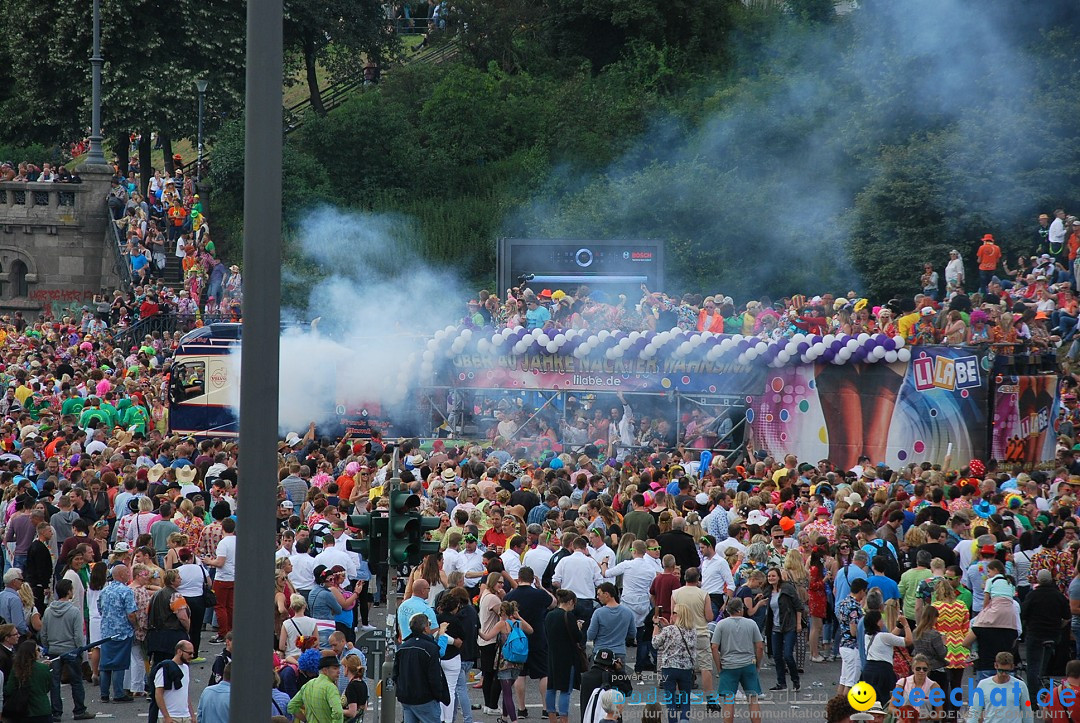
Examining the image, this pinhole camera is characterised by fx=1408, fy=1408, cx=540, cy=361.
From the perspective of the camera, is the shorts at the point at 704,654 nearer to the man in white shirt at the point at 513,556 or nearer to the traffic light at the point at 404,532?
the man in white shirt at the point at 513,556

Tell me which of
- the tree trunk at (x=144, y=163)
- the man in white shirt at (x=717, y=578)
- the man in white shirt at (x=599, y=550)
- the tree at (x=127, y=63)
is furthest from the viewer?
the tree trunk at (x=144, y=163)

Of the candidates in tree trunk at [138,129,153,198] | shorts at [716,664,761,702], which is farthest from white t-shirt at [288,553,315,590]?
tree trunk at [138,129,153,198]

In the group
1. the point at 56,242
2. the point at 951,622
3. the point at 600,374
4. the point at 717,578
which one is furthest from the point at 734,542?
the point at 56,242

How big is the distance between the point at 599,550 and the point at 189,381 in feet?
40.8

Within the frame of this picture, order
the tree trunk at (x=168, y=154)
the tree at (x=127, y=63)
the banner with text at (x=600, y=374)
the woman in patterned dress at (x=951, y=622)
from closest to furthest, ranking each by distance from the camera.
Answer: the woman in patterned dress at (x=951, y=622)
the banner with text at (x=600, y=374)
the tree at (x=127, y=63)
the tree trunk at (x=168, y=154)

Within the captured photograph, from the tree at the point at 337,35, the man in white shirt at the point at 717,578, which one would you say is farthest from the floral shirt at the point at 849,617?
the tree at the point at 337,35

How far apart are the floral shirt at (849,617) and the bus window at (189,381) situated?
1479 centimetres

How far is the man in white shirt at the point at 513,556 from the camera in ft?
47.0

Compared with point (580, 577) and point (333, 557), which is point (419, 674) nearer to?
point (580, 577)

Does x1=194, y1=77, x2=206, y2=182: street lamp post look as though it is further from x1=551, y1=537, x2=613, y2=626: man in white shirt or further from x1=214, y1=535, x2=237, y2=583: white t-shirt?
x1=551, y1=537, x2=613, y2=626: man in white shirt

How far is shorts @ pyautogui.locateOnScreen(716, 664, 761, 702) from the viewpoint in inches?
484

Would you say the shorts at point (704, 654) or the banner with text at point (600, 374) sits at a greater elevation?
the banner with text at point (600, 374)

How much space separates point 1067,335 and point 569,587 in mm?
13384

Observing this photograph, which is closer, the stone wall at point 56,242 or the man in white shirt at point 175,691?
the man in white shirt at point 175,691
